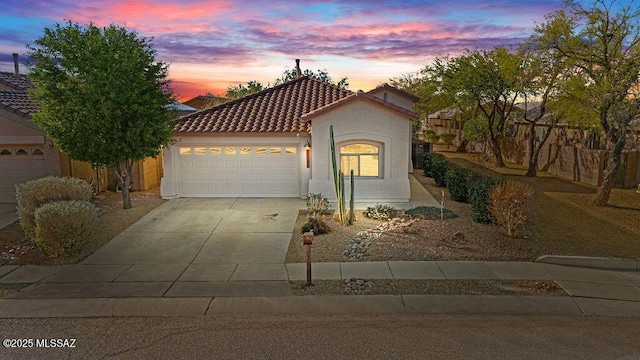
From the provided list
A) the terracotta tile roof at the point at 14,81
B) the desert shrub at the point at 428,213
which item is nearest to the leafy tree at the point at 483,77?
the desert shrub at the point at 428,213

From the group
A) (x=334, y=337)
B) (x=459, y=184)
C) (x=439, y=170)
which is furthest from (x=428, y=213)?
(x=334, y=337)

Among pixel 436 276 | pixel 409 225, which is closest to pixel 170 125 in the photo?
pixel 409 225

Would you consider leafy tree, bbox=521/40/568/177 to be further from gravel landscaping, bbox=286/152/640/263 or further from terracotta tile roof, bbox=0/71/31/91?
terracotta tile roof, bbox=0/71/31/91

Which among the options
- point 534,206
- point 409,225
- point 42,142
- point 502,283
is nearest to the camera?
point 502,283

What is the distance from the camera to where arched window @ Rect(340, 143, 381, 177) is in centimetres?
1655

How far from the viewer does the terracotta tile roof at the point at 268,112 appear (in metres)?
17.3

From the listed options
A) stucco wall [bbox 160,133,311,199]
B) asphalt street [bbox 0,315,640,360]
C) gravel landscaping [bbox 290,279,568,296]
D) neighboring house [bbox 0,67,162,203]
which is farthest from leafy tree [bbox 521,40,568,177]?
Answer: neighboring house [bbox 0,67,162,203]

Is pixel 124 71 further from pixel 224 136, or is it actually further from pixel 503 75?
pixel 503 75

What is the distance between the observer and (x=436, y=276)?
9531mm

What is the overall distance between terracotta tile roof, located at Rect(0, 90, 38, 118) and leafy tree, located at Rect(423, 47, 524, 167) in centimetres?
2007

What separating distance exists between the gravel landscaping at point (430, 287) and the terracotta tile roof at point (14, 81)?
1866cm

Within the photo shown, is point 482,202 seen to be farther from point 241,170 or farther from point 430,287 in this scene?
point 241,170

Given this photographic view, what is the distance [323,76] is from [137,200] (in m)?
26.9

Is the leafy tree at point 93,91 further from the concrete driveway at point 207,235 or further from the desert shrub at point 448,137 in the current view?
the desert shrub at point 448,137
